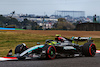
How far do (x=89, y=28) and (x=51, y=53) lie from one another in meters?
58.5

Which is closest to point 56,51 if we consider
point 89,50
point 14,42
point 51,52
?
point 51,52

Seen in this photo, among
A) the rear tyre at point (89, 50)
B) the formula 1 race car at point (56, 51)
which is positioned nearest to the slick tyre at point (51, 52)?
the formula 1 race car at point (56, 51)

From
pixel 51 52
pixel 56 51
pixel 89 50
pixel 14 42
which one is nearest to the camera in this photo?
pixel 51 52

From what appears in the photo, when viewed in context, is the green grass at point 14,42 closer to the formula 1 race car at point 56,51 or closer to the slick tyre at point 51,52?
the formula 1 race car at point 56,51

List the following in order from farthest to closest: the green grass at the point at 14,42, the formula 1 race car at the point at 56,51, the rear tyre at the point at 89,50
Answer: the green grass at the point at 14,42, the rear tyre at the point at 89,50, the formula 1 race car at the point at 56,51

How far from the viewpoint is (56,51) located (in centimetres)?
936

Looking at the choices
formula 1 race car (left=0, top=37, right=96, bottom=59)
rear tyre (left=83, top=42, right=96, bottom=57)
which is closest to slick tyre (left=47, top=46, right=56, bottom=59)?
formula 1 race car (left=0, top=37, right=96, bottom=59)

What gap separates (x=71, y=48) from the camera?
9703 mm

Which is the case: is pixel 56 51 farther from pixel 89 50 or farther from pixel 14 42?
pixel 14 42

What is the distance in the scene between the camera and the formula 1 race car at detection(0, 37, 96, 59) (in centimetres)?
873

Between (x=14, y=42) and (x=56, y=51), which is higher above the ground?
(x=56, y=51)

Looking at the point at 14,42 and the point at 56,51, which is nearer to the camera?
the point at 56,51

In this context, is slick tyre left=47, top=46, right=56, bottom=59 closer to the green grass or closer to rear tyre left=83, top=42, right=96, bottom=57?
rear tyre left=83, top=42, right=96, bottom=57

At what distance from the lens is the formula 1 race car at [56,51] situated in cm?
873
